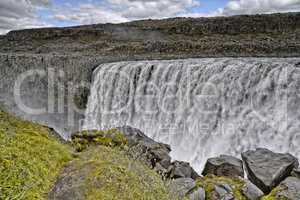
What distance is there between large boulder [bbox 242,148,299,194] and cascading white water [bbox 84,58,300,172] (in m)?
3.00

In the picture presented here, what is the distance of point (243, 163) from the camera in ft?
29.3

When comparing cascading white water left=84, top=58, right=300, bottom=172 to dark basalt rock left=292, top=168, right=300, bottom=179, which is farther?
cascading white water left=84, top=58, right=300, bottom=172

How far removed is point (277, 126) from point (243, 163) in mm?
3536

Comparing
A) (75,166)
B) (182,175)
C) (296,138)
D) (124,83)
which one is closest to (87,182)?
(75,166)

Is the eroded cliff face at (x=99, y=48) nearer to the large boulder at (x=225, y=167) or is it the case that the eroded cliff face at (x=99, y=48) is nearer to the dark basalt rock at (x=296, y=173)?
the large boulder at (x=225, y=167)

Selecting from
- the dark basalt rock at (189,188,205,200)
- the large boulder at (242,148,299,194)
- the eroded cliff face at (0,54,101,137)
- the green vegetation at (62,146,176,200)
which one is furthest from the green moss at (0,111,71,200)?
the eroded cliff face at (0,54,101,137)

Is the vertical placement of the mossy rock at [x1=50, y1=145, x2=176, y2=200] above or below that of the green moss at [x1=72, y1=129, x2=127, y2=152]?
above

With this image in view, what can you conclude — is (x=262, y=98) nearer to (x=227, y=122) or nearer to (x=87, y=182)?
(x=227, y=122)

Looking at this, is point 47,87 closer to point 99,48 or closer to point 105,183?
point 105,183

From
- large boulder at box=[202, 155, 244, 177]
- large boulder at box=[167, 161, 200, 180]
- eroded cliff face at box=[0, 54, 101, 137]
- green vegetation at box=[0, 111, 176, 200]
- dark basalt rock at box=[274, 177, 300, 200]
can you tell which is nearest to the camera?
green vegetation at box=[0, 111, 176, 200]

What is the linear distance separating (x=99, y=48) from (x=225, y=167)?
36.5m

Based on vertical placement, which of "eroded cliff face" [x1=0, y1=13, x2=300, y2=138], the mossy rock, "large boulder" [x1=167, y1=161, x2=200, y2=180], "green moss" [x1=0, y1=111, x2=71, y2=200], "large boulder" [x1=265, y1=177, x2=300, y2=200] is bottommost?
"large boulder" [x1=167, y1=161, x2=200, y2=180]

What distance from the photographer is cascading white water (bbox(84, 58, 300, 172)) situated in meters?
12.2

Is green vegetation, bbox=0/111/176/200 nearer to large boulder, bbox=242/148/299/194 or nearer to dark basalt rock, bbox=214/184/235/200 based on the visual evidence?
dark basalt rock, bbox=214/184/235/200
